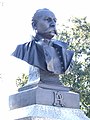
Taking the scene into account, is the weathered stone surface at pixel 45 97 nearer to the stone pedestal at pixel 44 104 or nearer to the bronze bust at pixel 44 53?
the stone pedestal at pixel 44 104

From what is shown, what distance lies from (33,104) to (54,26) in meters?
1.62

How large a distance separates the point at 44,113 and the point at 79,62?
1296 cm

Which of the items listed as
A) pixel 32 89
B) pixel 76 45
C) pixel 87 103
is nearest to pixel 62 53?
pixel 32 89

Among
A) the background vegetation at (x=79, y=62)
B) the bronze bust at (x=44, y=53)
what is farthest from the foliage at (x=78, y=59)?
the bronze bust at (x=44, y=53)

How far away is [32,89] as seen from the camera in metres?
7.32

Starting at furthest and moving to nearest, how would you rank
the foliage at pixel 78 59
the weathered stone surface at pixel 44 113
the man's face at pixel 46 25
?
the foliage at pixel 78 59, the man's face at pixel 46 25, the weathered stone surface at pixel 44 113

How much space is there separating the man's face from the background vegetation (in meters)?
10.2

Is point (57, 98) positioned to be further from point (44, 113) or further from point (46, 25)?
point (46, 25)

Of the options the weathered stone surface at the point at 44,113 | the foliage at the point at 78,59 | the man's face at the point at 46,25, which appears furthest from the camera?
the foliage at the point at 78,59

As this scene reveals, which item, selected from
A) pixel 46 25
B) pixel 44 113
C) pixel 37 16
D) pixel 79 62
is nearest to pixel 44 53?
pixel 46 25

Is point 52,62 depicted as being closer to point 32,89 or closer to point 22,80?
point 32,89

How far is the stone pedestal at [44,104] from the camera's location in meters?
7.04

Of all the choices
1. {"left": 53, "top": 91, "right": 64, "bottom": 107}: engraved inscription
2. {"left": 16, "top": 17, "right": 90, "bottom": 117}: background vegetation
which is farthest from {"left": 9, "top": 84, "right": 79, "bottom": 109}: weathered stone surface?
{"left": 16, "top": 17, "right": 90, "bottom": 117}: background vegetation

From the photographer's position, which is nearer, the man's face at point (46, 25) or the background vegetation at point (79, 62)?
the man's face at point (46, 25)
